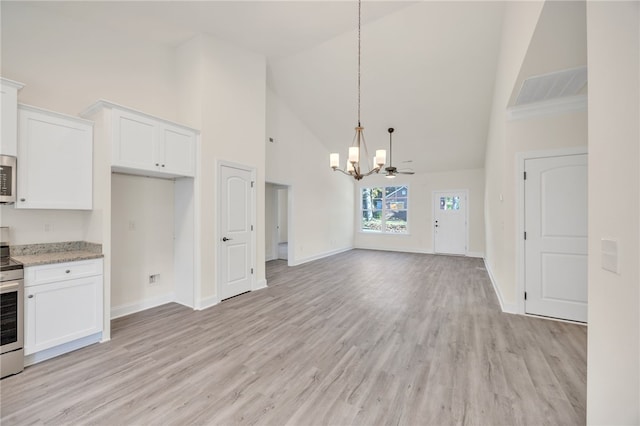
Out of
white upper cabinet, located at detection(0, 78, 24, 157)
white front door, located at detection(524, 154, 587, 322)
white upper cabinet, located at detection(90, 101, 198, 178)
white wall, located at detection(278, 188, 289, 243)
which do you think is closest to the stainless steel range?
white upper cabinet, located at detection(0, 78, 24, 157)

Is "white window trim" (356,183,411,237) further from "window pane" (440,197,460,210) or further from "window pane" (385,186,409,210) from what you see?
"window pane" (440,197,460,210)

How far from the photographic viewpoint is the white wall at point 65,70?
8.84ft

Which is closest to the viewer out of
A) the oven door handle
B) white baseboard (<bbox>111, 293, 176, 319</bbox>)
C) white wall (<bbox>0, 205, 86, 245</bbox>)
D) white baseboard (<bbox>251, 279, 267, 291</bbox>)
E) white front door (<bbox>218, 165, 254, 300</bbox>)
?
the oven door handle

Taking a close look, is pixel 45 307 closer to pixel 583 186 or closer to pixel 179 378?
pixel 179 378

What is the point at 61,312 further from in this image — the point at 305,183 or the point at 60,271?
the point at 305,183

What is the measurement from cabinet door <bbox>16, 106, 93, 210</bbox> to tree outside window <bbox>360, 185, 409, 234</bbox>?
8.08 meters

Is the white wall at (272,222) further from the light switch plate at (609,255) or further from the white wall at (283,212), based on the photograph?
the light switch plate at (609,255)

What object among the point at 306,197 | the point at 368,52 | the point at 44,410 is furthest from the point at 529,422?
the point at 306,197

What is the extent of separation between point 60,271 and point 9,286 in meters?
0.33

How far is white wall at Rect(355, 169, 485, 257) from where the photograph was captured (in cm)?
799

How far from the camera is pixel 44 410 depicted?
1819 millimetres

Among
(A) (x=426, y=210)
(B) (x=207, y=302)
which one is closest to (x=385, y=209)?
(A) (x=426, y=210)

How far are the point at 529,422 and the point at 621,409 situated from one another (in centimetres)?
89

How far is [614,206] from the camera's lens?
1.05 m
